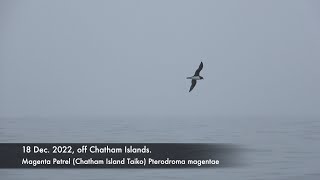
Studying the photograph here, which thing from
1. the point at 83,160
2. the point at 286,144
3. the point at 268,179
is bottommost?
the point at 268,179

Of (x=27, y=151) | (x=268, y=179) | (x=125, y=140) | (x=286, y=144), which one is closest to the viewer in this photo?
(x=268, y=179)

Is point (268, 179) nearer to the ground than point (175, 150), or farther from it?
nearer to the ground

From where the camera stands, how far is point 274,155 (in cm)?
2555

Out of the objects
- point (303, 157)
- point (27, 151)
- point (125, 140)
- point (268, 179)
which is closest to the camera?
point (268, 179)

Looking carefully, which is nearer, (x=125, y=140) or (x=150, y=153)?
(x=150, y=153)

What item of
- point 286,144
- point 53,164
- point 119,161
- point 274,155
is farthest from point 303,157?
point 53,164

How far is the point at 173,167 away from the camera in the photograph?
68.7 feet

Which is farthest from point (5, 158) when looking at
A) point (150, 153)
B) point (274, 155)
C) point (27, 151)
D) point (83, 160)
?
point (274, 155)

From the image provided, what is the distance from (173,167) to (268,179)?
311 cm

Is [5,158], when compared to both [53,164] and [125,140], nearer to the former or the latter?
[53,164]

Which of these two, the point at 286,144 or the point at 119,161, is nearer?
the point at 119,161

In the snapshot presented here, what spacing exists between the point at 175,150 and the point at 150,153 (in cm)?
83

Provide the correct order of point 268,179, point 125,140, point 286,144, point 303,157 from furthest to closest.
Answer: point 125,140 < point 286,144 < point 303,157 < point 268,179

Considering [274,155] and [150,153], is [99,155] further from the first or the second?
[274,155]
